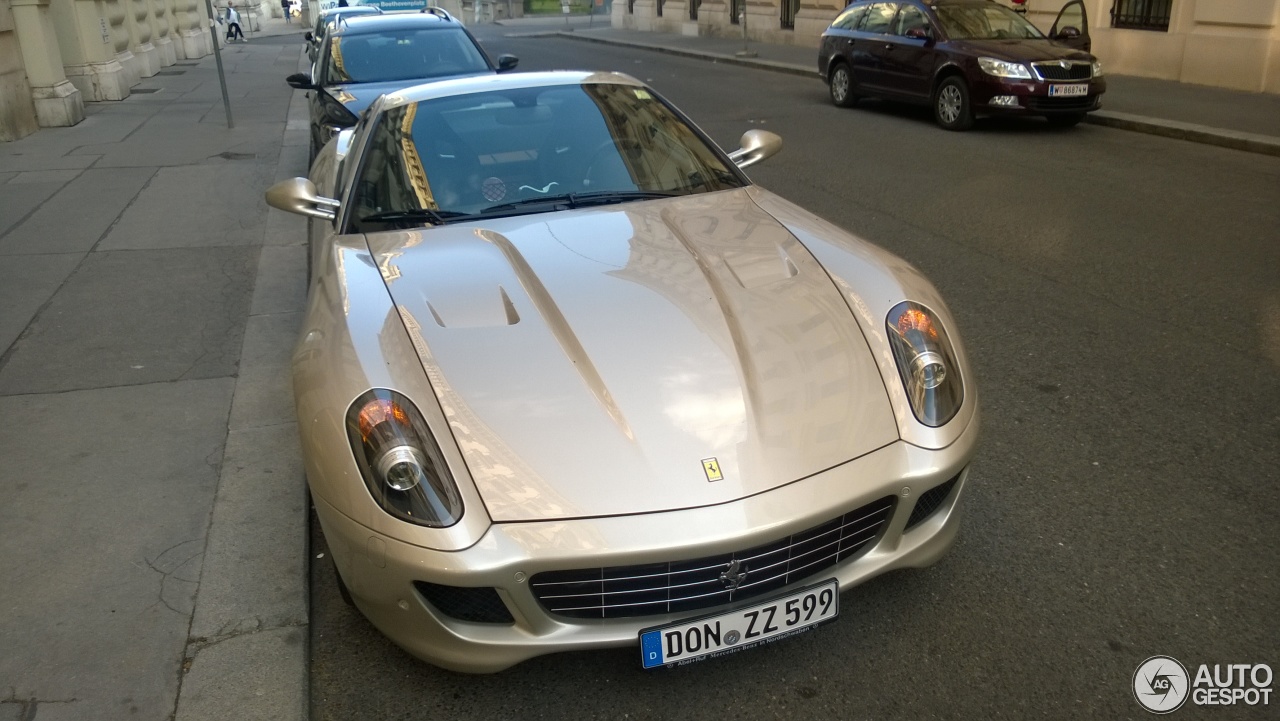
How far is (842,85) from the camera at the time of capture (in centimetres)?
1520

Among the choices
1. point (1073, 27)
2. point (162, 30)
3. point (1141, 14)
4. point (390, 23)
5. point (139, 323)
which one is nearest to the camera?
point (139, 323)

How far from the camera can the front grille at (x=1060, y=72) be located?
11.9 metres

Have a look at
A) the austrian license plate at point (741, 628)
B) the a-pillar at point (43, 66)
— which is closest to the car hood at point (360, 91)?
the a-pillar at point (43, 66)

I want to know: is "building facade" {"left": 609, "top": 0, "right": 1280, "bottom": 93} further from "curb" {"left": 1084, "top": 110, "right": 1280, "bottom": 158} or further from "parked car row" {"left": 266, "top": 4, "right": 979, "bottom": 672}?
"parked car row" {"left": 266, "top": 4, "right": 979, "bottom": 672}

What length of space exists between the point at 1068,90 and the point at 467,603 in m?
→ 11.2

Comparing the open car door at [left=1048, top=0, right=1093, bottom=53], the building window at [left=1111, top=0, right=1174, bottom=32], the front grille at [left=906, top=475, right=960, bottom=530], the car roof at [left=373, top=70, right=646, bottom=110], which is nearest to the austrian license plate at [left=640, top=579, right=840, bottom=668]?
the front grille at [left=906, top=475, right=960, bottom=530]

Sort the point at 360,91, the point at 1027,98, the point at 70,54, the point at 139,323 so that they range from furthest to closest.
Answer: the point at 70,54 < the point at 1027,98 < the point at 360,91 < the point at 139,323

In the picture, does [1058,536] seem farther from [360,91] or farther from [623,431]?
[360,91]

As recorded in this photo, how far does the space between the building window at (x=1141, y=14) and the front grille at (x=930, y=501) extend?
15704 mm

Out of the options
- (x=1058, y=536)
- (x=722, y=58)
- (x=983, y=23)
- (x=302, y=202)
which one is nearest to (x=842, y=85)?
(x=983, y=23)

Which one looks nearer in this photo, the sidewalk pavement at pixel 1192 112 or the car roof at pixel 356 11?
the sidewalk pavement at pixel 1192 112

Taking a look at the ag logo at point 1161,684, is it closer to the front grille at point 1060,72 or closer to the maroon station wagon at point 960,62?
the maroon station wagon at point 960,62

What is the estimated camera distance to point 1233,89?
14.8 meters

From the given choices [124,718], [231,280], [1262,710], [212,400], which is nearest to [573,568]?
[124,718]
